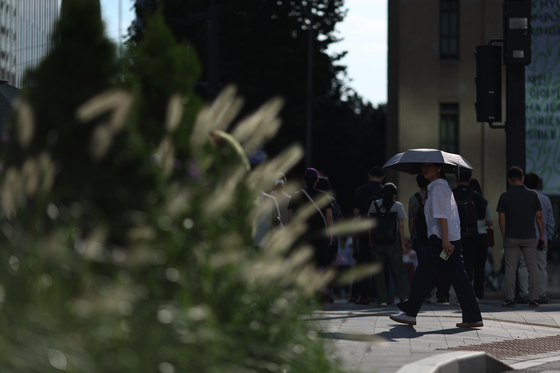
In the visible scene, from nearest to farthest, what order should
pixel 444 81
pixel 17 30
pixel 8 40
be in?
pixel 444 81 < pixel 17 30 < pixel 8 40

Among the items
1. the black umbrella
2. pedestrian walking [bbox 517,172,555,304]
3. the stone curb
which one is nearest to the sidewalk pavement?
the stone curb

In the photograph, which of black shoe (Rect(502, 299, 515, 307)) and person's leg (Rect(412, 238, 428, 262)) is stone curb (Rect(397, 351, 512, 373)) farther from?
black shoe (Rect(502, 299, 515, 307))

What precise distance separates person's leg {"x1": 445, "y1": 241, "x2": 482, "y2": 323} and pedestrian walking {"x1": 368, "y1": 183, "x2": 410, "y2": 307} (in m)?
2.65

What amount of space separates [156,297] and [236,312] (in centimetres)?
47

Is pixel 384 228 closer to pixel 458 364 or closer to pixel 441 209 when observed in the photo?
pixel 441 209

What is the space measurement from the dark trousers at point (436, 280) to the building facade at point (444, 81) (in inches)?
633

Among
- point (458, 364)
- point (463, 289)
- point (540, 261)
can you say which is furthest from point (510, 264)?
point (458, 364)

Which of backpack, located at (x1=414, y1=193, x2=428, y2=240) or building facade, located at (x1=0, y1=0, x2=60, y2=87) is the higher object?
building facade, located at (x1=0, y1=0, x2=60, y2=87)

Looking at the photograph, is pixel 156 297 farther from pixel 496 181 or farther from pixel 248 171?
pixel 496 181

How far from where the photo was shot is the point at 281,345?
3.44m

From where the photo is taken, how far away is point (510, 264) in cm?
1136

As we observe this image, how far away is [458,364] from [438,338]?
70.8 inches

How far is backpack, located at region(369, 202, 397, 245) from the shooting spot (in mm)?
10844

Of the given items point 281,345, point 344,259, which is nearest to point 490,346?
point 281,345
